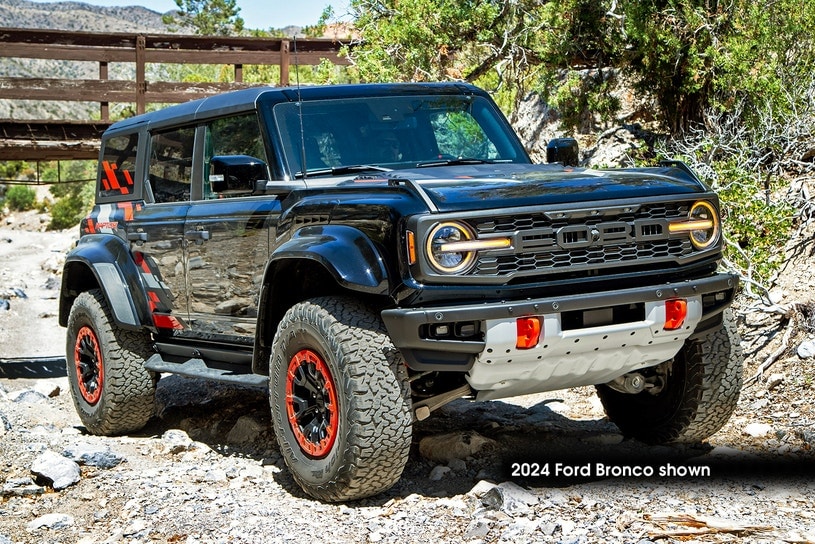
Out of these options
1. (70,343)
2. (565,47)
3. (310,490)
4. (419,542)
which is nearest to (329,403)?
(310,490)

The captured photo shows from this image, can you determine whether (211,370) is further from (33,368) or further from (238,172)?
(33,368)

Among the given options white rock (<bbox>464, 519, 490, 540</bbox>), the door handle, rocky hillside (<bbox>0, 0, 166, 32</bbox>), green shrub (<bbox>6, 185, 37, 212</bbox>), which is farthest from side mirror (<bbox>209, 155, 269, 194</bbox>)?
rocky hillside (<bbox>0, 0, 166, 32</bbox>)

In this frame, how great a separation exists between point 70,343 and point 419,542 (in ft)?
12.5

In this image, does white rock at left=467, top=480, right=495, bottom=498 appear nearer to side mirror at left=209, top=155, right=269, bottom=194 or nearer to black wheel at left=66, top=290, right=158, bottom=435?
side mirror at left=209, top=155, right=269, bottom=194

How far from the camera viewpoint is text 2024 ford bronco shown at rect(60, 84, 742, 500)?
14.0ft

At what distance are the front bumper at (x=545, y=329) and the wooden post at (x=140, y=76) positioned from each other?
13.3 m

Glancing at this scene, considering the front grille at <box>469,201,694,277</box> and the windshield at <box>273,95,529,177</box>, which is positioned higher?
the windshield at <box>273,95,529,177</box>

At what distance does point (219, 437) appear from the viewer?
669 centimetres

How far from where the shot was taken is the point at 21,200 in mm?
52312

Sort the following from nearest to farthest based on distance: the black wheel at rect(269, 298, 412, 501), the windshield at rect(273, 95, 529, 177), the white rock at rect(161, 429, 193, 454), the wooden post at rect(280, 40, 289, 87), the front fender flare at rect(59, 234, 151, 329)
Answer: the black wheel at rect(269, 298, 412, 501), the windshield at rect(273, 95, 529, 177), the white rock at rect(161, 429, 193, 454), the front fender flare at rect(59, 234, 151, 329), the wooden post at rect(280, 40, 289, 87)

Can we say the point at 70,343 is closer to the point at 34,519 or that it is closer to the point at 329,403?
the point at 34,519

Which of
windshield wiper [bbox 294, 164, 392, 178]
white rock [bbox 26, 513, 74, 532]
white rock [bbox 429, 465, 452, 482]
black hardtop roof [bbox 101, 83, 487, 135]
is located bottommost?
white rock [bbox 26, 513, 74, 532]

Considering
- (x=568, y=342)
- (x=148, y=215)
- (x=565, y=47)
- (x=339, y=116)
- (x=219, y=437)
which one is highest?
(x=565, y=47)

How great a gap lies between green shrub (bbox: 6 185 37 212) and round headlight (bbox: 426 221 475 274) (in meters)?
51.4
